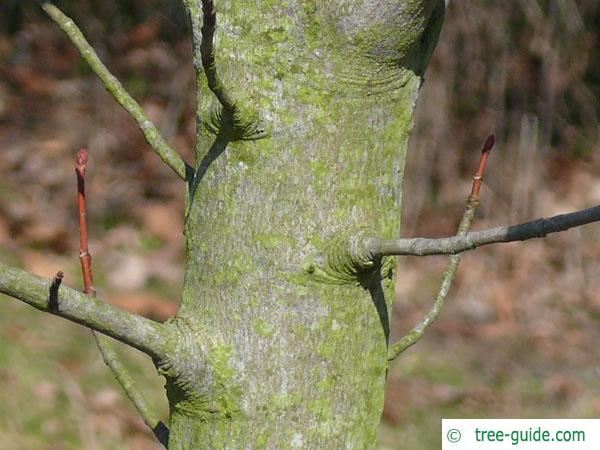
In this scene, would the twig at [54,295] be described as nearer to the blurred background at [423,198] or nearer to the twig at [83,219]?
the twig at [83,219]

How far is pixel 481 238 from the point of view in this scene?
965 millimetres

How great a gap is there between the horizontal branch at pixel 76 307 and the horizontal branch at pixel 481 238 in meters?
0.24

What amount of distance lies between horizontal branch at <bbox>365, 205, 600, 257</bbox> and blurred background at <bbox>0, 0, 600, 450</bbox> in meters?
2.92

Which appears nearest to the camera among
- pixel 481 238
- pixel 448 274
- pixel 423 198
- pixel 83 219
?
pixel 481 238

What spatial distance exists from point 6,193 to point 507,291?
8.39 feet

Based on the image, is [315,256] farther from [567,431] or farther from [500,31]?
[500,31]

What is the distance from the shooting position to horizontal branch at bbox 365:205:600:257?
898 millimetres

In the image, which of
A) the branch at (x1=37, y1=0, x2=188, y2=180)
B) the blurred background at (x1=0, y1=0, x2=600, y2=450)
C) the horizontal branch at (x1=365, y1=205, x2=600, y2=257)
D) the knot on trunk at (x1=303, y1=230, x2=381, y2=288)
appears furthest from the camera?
the blurred background at (x1=0, y1=0, x2=600, y2=450)

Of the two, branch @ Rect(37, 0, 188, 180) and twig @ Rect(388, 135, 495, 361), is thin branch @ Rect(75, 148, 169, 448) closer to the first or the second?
branch @ Rect(37, 0, 188, 180)

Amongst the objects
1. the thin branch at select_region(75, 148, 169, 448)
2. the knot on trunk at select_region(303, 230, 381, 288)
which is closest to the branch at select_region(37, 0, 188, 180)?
the thin branch at select_region(75, 148, 169, 448)

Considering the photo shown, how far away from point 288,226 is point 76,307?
0.23 meters

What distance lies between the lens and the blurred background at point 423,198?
4184 millimetres

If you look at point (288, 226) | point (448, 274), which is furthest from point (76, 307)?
point (448, 274)

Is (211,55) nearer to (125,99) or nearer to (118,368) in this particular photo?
(125,99)
